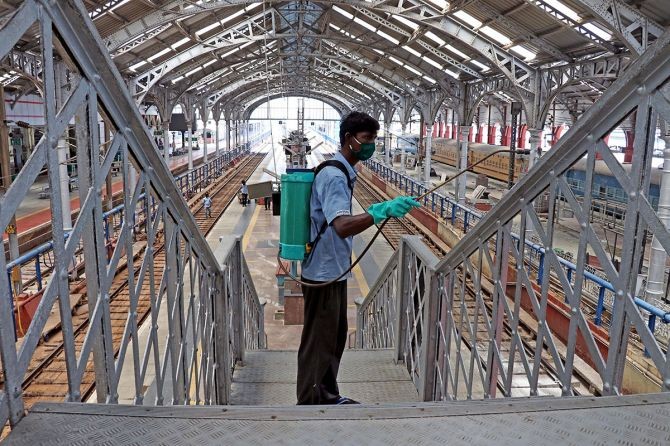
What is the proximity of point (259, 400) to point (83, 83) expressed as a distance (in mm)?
2942

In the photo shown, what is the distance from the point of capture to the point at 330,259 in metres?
3.38

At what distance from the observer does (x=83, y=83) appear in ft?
5.51

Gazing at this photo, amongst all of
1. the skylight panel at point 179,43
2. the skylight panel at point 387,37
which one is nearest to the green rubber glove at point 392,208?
the skylight panel at point 179,43

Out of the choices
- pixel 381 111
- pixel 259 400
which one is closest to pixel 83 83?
pixel 259 400

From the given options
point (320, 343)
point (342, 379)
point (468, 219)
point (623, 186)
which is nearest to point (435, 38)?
point (468, 219)

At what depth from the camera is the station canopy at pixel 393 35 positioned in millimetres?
10883

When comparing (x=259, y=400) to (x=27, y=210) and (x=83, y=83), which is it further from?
(x=27, y=210)

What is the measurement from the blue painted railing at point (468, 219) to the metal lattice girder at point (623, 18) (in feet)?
13.0

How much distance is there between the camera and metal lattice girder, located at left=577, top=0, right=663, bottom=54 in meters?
9.16

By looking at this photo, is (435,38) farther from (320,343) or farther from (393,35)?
(320,343)

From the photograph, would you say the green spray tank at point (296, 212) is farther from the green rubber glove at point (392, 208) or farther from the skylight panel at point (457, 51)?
the skylight panel at point (457, 51)

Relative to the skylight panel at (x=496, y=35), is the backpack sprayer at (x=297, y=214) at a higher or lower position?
lower

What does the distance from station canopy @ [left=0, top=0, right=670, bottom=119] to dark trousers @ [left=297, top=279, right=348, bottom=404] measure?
22.3ft

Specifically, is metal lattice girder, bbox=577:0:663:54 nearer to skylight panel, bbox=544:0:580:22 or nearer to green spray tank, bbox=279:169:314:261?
skylight panel, bbox=544:0:580:22
